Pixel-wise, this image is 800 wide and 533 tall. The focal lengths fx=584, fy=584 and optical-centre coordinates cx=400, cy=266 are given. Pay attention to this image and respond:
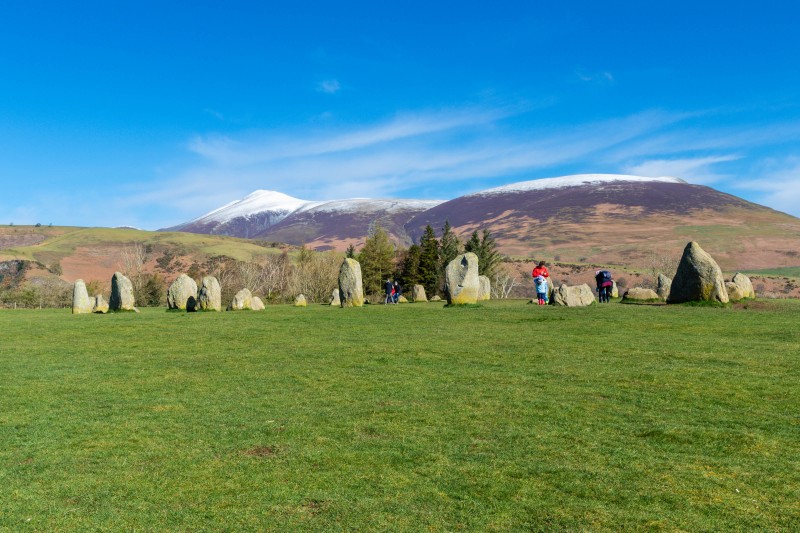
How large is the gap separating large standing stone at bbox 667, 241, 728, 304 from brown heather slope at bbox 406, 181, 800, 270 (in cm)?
8991

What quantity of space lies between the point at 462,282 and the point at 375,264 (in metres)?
34.4

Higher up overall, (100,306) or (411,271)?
(411,271)

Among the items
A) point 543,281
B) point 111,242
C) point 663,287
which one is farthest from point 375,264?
point 111,242

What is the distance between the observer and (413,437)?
668 centimetres

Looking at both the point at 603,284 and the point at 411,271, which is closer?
the point at 603,284

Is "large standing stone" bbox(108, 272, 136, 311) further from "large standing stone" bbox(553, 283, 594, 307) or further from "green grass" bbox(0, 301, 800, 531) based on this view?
"large standing stone" bbox(553, 283, 594, 307)

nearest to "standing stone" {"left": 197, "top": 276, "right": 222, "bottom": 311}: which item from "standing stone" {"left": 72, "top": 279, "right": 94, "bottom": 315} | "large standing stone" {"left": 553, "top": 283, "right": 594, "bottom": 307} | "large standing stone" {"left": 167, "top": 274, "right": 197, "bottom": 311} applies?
"large standing stone" {"left": 167, "top": 274, "right": 197, "bottom": 311}

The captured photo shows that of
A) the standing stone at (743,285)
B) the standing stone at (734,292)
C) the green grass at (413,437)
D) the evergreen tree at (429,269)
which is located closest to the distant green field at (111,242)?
the evergreen tree at (429,269)

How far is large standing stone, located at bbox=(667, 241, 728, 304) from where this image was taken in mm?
20812

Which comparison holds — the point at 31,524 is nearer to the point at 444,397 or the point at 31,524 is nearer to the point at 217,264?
the point at 444,397

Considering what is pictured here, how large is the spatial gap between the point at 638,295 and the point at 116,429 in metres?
24.2

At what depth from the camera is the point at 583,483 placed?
5.20 m

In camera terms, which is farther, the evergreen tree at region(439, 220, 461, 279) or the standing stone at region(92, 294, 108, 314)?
the evergreen tree at region(439, 220, 461, 279)

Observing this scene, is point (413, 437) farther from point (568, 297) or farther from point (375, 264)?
point (375, 264)
